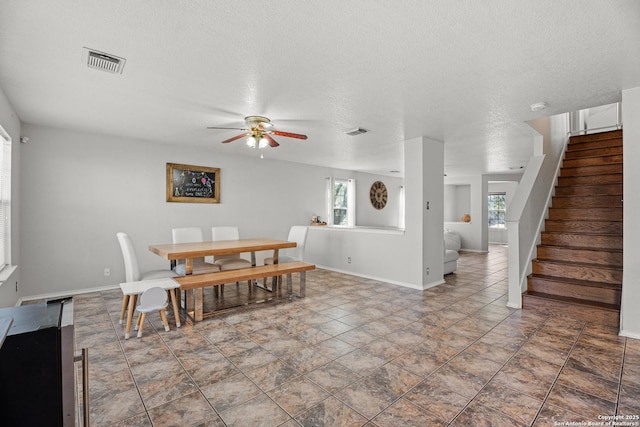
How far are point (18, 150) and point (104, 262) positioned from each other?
178cm

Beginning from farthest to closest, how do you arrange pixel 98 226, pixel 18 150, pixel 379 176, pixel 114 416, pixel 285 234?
1. pixel 379 176
2. pixel 285 234
3. pixel 98 226
4. pixel 18 150
5. pixel 114 416

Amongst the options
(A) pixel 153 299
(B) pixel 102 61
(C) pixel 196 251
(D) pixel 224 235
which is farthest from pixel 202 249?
(B) pixel 102 61

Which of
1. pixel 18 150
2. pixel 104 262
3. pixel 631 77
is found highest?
pixel 631 77

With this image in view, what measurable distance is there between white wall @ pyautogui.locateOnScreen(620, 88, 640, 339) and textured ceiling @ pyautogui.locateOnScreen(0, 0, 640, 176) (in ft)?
0.76

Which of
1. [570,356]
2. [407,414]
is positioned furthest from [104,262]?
[570,356]

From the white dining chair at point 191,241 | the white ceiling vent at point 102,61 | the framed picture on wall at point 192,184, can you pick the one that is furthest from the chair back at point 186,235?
the white ceiling vent at point 102,61

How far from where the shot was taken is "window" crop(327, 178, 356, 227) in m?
7.89

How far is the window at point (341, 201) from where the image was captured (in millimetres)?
7891

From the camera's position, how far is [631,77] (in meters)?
2.60

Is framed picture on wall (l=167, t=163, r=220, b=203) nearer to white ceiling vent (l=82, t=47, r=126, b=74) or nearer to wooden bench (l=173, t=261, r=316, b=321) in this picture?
wooden bench (l=173, t=261, r=316, b=321)

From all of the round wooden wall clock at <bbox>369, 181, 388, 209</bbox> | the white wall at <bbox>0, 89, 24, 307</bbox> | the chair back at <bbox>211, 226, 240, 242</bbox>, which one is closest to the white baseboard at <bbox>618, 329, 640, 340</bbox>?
the chair back at <bbox>211, 226, 240, 242</bbox>

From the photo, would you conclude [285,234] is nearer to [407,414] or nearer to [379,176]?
[379,176]

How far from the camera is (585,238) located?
402cm

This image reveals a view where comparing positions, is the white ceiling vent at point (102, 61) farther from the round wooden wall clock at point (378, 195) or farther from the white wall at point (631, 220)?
the round wooden wall clock at point (378, 195)
